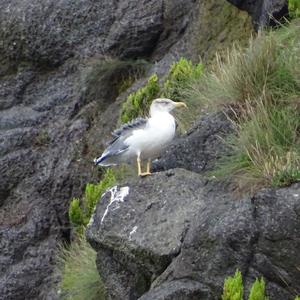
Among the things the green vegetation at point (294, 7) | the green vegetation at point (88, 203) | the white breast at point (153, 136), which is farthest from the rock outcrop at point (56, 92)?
the white breast at point (153, 136)

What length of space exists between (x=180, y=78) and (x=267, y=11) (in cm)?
120

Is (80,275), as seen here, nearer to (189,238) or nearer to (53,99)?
(189,238)

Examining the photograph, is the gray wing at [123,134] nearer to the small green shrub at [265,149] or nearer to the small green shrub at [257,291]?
the small green shrub at [265,149]

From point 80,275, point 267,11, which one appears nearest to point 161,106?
point 80,275

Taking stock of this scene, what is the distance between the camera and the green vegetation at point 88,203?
1131 cm

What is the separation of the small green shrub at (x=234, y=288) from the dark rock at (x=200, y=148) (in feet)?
6.99

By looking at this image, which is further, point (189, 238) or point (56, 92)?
point (56, 92)

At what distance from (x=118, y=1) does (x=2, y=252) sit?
3664 mm

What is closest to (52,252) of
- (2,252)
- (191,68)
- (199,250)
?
(2,252)

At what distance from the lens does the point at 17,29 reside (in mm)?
14680

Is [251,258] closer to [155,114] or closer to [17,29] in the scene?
[155,114]

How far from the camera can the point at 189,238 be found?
874cm

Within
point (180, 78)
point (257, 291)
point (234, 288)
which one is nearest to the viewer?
point (257, 291)

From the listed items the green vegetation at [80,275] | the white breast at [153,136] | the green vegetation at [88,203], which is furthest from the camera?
the green vegetation at [88,203]
